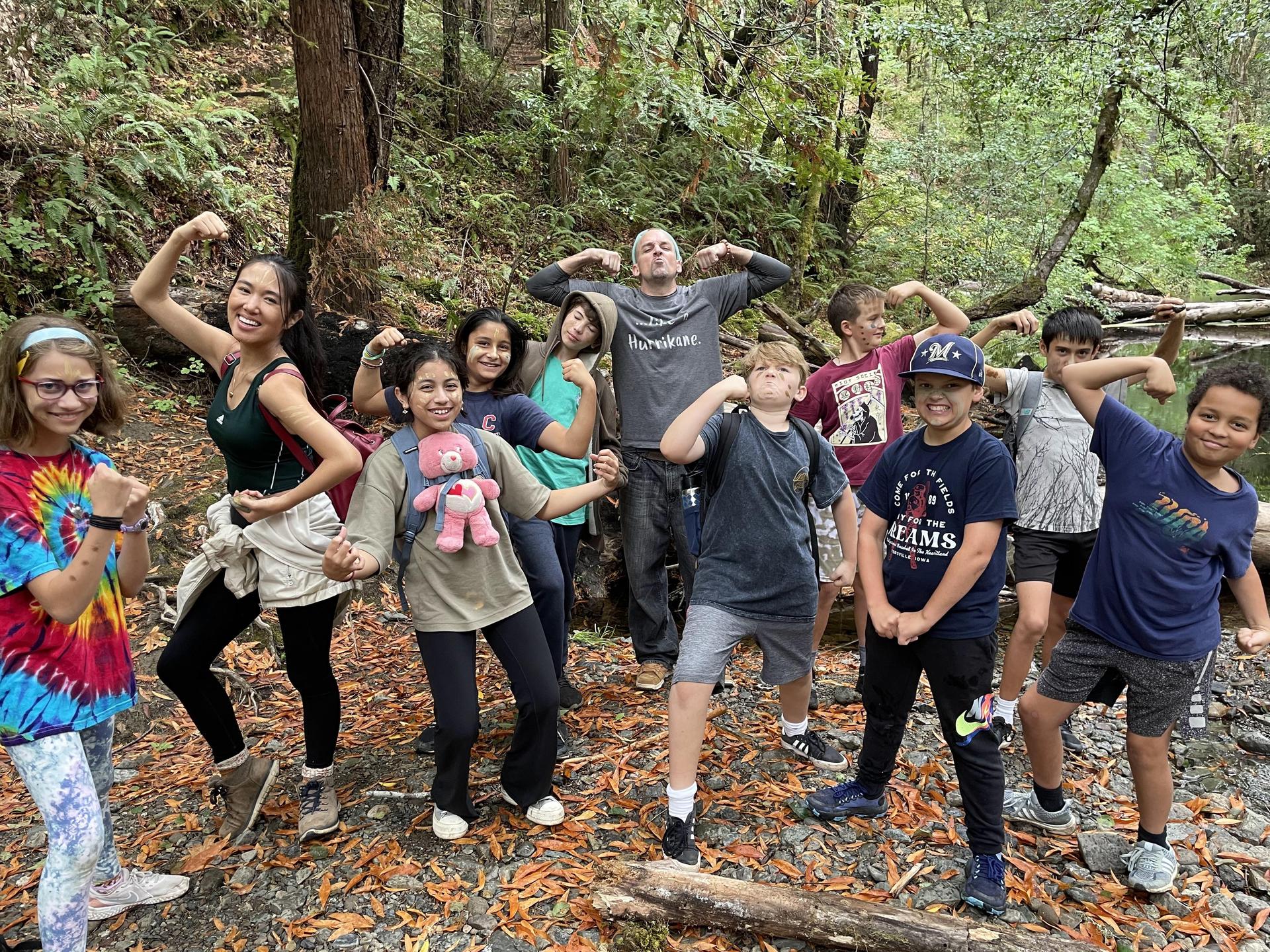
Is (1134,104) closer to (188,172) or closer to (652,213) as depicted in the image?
(652,213)

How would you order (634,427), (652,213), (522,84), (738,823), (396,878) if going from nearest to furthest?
1. (396,878)
2. (738,823)
3. (634,427)
4. (652,213)
5. (522,84)

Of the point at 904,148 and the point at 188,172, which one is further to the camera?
the point at 904,148

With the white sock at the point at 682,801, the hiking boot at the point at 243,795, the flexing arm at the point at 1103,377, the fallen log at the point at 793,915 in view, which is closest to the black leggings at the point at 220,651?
the hiking boot at the point at 243,795

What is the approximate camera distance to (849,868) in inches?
145

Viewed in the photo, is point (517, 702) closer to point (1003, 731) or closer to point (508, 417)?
point (508, 417)

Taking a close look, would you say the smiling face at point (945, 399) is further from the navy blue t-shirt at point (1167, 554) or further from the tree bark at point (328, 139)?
the tree bark at point (328, 139)

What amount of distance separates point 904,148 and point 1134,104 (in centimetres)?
337

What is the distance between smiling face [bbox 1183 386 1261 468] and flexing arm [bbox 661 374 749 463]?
185cm

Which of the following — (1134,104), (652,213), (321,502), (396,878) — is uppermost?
(1134,104)

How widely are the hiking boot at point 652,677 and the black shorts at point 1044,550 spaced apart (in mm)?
2224

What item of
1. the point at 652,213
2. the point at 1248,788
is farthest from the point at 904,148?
the point at 1248,788

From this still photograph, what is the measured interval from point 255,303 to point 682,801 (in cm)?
275

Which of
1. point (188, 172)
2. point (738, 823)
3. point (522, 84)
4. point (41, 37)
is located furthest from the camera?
point (522, 84)

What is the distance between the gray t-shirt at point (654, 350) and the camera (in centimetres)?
501
